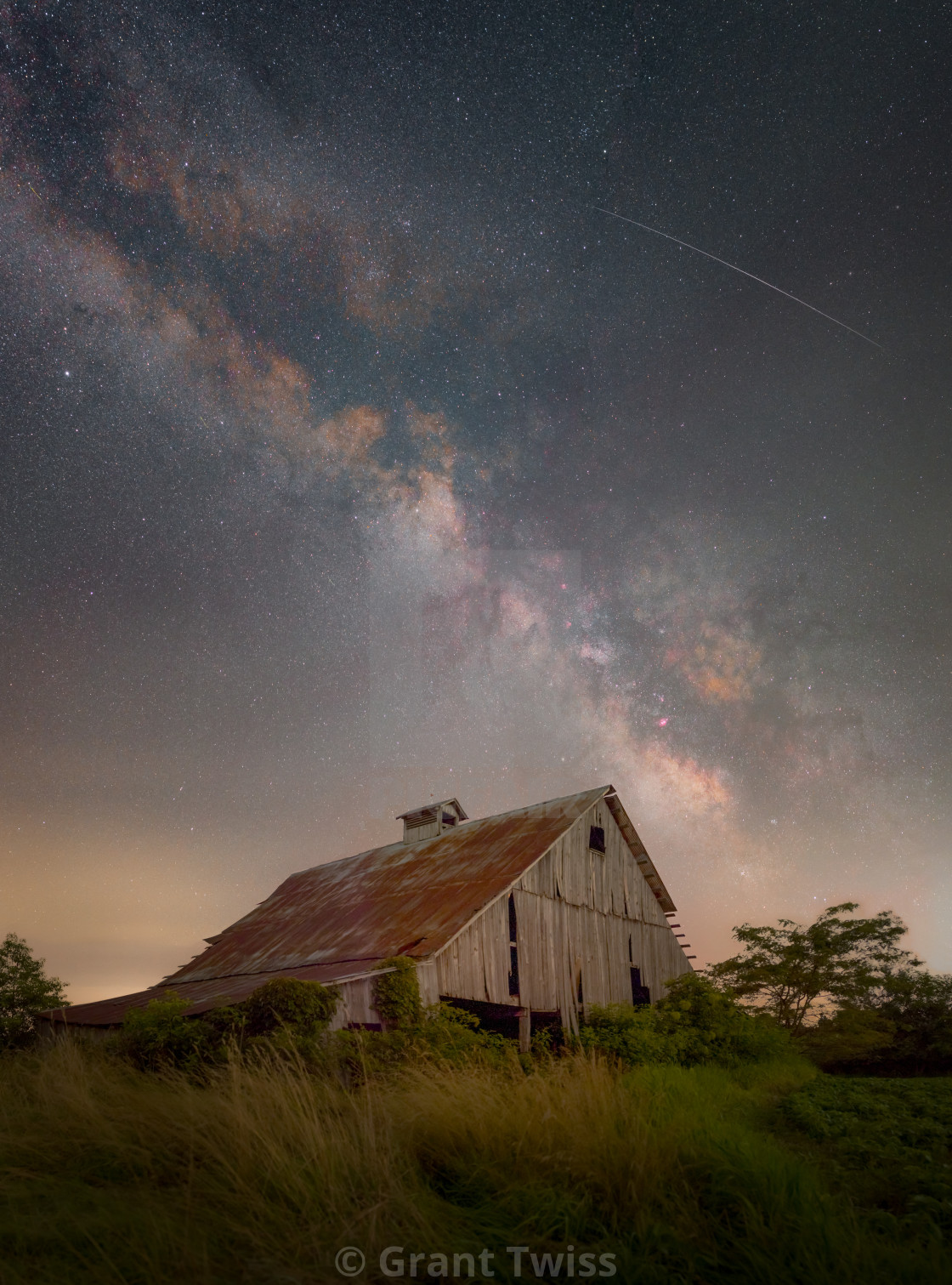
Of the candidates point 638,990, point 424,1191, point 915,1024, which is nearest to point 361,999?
point 424,1191

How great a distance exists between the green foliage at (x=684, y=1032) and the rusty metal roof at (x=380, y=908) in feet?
15.6

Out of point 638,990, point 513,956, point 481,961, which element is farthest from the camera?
point 638,990

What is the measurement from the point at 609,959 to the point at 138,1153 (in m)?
18.5

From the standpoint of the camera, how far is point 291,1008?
15227 mm

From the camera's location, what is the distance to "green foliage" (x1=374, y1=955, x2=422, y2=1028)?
16.4 m

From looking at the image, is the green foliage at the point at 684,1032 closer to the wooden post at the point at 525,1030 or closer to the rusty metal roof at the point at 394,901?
the wooden post at the point at 525,1030

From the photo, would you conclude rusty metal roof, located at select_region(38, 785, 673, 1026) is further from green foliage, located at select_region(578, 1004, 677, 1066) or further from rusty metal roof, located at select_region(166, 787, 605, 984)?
green foliage, located at select_region(578, 1004, 677, 1066)

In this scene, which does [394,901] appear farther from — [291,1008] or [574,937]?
[291,1008]

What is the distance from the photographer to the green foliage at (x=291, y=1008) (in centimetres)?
1520

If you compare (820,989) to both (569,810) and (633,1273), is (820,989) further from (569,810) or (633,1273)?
(633,1273)

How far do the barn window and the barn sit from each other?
0.04 m

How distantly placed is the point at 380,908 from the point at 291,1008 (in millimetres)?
7595

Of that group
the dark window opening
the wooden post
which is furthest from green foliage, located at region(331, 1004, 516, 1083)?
the dark window opening

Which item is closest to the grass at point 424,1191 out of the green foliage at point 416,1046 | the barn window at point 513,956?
the green foliage at point 416,1046
